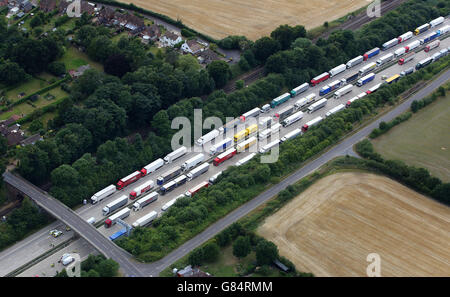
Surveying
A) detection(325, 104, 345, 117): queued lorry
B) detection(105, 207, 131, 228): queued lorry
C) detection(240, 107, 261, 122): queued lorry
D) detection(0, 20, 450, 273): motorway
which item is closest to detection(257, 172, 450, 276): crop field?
detection(0, 20, 450, 273): motorway

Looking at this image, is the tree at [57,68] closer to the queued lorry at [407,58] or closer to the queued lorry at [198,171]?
the queued lorry at [198,171]

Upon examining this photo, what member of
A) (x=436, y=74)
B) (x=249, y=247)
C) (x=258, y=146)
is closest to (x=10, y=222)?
(x=249, y=247)

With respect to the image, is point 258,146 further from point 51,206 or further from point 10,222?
point 10,222

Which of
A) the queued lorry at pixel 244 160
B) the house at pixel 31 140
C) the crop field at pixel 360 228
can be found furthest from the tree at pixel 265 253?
the house at pixel 31 140

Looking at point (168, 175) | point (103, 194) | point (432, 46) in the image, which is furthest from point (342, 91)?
point (103, 194)

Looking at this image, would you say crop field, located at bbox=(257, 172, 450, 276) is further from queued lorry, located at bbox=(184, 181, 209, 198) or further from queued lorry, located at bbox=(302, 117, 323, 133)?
queued lorry, located at bbox=(302, 117, 323, 133)
